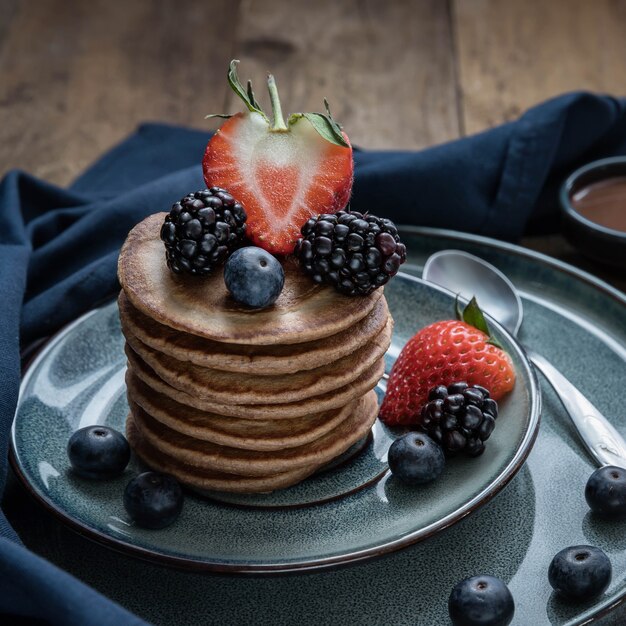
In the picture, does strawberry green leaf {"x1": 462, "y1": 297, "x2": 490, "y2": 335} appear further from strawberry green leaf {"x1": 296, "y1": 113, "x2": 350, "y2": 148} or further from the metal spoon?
strawberry green leaf {"x1": 296, "y1": 113, "x2": 350, "y2": 148}

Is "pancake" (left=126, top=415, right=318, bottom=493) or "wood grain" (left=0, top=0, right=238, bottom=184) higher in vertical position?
"pancake" (left=126, top=415, right=318, bottom=493)

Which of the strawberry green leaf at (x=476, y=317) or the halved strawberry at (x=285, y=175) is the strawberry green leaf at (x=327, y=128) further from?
the strawberry green leaf at (x=476, y=317)

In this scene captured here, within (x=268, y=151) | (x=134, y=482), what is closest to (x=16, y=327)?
(x=134, y=482)

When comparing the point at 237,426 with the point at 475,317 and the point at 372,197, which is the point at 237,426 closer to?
the point at 475,317

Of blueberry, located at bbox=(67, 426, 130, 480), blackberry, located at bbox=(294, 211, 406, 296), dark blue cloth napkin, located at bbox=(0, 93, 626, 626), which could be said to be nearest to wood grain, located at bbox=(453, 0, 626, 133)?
dark blue cloth napkin, located at bbox=(0, 93, 626, 626)

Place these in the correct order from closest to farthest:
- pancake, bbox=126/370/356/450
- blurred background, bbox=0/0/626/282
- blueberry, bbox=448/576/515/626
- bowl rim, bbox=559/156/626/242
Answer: blueberry, bbox=448/576/515/626 < pancake, bbox=126/370/356/450 < bowl rim, bbox=559/156/626/242 < blurred background, bbox=0/0/626/282

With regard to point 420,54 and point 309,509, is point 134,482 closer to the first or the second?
point 309,509

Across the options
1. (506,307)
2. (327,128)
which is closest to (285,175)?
(327,128)
